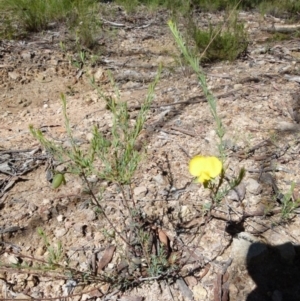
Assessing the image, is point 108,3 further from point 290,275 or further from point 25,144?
point 290,275

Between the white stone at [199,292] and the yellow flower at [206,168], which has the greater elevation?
the yellow flower at [206,168]

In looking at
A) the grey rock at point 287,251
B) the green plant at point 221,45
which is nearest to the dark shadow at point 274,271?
the grey rock at point 287,251

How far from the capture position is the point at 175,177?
6.79 feet

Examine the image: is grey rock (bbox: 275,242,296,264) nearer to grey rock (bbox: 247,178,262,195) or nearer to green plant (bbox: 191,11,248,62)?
grey rock (bbox: 247,178,262,195)

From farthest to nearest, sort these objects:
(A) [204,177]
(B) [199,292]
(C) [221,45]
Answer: (C) [221,45]
(B) [199,292]
(A) [204,177]

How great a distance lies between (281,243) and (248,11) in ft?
14.0

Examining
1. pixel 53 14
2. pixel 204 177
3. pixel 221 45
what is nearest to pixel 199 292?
pixel 204 177

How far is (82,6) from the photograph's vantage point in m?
4.13

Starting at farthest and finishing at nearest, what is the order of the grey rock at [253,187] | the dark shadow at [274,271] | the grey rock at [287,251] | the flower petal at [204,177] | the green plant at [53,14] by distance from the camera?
the green plant at [53,14] < the grey rock at [253,187] < the grey rock at [287,251] < the dark shadow at [274,271] < the flower petal at [204,177]

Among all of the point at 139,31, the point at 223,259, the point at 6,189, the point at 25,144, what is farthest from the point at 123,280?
the point at 139,31

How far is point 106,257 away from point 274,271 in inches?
31.2

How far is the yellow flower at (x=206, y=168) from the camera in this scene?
1.29m

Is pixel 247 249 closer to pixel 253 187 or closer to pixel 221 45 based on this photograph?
pixel 253 187

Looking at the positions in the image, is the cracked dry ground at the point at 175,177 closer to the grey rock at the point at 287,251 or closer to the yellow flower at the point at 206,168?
the grey rock at the point at 287,251
